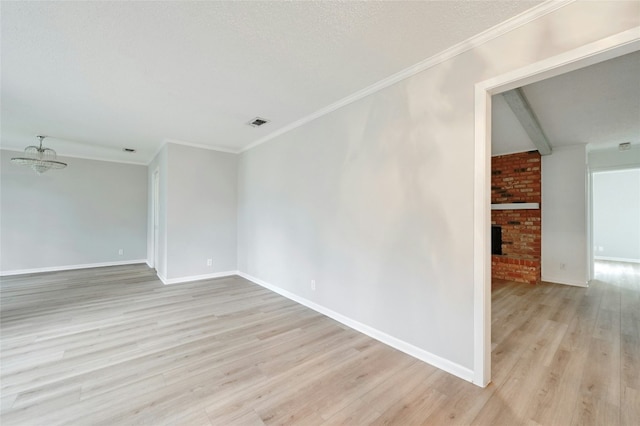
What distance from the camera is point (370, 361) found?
2.21 metres

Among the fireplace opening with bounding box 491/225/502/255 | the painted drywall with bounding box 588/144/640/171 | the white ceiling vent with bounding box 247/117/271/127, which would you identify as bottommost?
the fireplace opening with bounding box 491/225/502/255

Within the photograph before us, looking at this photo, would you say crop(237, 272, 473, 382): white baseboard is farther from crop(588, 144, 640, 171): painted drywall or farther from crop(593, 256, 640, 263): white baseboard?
crop(593, 256, 640, 263): white baseboard

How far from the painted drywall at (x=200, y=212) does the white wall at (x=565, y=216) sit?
6229mm

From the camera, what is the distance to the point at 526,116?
3.23m

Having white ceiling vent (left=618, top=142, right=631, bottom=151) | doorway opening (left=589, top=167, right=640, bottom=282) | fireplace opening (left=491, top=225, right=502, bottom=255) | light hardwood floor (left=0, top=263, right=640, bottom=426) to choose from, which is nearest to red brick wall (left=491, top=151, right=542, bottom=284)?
fireplace opening (left=491, top=225, right=502, bottom=255)

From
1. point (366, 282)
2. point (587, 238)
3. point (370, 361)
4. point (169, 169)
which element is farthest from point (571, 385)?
point (169, 169)

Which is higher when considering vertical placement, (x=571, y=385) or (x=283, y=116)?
(x=283, y=116)

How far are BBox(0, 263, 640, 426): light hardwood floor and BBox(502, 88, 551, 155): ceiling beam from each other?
8.15ft

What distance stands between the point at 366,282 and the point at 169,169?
3969mm

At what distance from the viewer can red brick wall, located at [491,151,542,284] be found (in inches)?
199

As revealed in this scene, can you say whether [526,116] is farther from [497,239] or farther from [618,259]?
[618,259]

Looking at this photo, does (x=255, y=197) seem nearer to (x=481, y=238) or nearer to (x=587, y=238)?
(x=481, y=238)

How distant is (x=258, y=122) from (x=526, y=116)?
11.5 ft

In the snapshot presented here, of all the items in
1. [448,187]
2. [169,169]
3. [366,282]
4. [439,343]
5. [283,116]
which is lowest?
[439,343]
